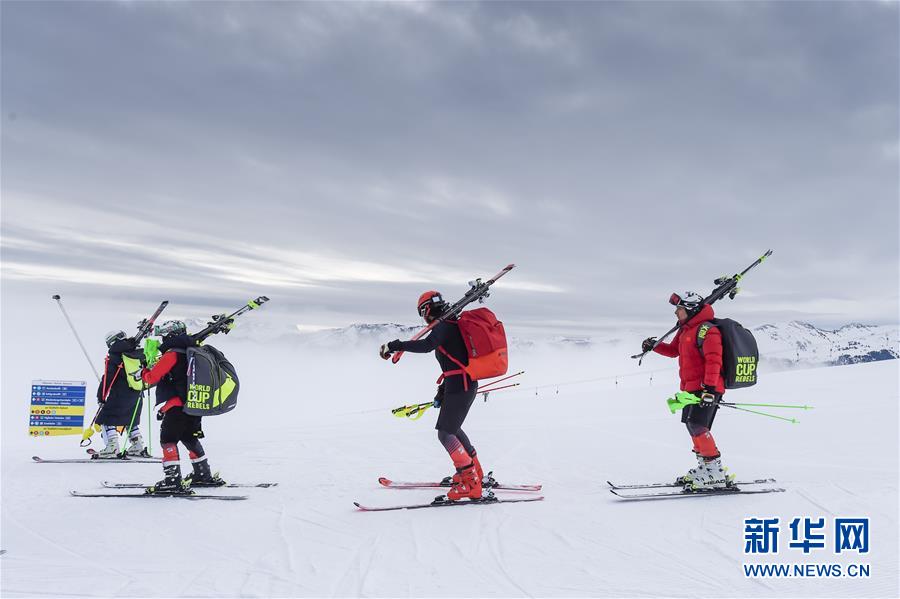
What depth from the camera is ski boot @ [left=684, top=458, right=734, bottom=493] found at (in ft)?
26.8

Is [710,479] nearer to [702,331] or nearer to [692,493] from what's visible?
[692,493]

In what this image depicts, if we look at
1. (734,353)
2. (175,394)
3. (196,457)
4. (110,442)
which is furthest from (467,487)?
(110,442)

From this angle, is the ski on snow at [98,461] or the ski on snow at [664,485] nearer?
the ski on snow at [664,485]

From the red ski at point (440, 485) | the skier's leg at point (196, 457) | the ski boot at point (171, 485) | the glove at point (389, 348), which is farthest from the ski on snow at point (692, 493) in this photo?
the ski boot at point (171, 485)

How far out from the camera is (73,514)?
7.86 meters

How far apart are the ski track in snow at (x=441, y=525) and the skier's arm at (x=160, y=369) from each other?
5.56 ft

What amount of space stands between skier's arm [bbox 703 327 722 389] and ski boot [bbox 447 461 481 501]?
326 centimetres

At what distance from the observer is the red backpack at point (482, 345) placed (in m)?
7.91

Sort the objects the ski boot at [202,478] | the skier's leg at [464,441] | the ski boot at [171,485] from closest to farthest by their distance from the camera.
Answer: the skier's leg at [464,441] < the ski boot at [171,485] < the ski boot at [202,478]

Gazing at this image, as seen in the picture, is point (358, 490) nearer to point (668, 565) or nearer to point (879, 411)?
point (668, 565)

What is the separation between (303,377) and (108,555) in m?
78.7

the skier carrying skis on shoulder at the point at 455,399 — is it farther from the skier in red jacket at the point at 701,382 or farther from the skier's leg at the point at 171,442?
the skier's leg at the point at 171,442

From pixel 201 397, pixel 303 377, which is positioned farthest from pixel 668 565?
pixel 303 377

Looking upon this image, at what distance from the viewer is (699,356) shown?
841 cm
